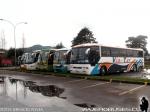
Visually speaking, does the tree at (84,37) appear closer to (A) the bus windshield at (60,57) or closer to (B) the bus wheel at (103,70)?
(A) the bus windshield at (60,57)

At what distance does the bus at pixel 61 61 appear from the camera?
2880 cm

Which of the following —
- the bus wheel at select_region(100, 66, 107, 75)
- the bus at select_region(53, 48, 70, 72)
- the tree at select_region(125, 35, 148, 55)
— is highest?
the tree at select_region(125, 35, 148, 55)

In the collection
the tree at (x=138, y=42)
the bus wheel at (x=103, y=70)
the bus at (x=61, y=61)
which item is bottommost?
the bus wheel at (x=103, y=70)

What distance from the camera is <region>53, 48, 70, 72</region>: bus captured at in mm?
28797

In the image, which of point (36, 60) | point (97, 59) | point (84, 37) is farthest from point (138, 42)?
point (97, 59)

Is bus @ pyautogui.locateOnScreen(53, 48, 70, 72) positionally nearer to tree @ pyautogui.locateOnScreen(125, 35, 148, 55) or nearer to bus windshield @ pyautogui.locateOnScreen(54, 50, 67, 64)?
bus windshield @ pyautogui.locateOnScreen(54, 50, 67, 64)

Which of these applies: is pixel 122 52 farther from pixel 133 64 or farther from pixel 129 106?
pixel 129 106

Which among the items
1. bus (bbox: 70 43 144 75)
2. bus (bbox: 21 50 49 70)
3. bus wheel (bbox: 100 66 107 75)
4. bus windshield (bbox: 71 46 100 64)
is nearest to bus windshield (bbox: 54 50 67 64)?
bus (bbox: 21 50 49 70)

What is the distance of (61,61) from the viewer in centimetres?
2977

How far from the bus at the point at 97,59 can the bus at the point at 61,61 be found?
3.18 meters

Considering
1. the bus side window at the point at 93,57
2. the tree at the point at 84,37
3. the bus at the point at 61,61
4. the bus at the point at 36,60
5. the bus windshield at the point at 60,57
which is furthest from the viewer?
the tree at the point at 84,37

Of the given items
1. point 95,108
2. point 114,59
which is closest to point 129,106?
point 95,108

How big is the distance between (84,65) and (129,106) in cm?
1352

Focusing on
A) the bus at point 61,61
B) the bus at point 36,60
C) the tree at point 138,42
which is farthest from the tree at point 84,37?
the bus at point 61,61
